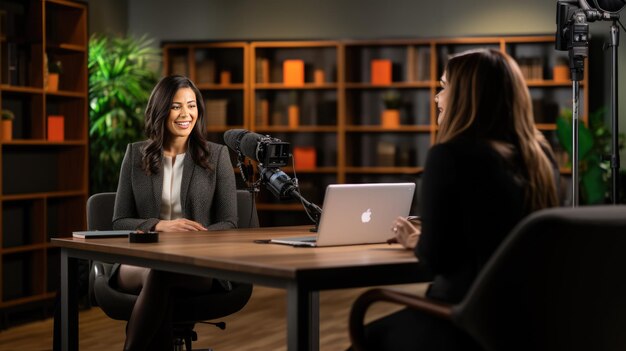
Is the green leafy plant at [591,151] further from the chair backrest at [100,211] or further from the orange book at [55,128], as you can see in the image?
the chair backrest at [100,211]

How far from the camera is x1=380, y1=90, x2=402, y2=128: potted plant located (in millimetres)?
8047

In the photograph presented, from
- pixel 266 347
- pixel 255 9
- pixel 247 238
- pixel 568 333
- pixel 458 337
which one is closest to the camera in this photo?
pixel 568 333

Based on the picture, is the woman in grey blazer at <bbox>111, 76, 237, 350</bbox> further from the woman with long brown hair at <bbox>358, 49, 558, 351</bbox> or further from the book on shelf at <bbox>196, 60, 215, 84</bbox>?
the book on shelf at <bbox>196, 60, 215, 84</bbox>

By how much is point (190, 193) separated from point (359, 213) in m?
1.21

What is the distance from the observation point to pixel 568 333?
205 cm

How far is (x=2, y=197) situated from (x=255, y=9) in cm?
349

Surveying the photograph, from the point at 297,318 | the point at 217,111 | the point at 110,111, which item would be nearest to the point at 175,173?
the point at 297,318

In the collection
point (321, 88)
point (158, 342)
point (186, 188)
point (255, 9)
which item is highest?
point (255, 9)

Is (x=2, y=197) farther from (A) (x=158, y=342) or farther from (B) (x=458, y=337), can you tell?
(B) (x=458, y=337)

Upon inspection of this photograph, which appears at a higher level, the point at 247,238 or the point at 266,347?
the point at 247,238

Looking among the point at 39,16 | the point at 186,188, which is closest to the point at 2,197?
the point at 39,16

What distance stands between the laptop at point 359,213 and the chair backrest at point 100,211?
44.1 inches

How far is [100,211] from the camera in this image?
12.4 ft

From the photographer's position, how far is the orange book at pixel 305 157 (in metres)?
8.20
